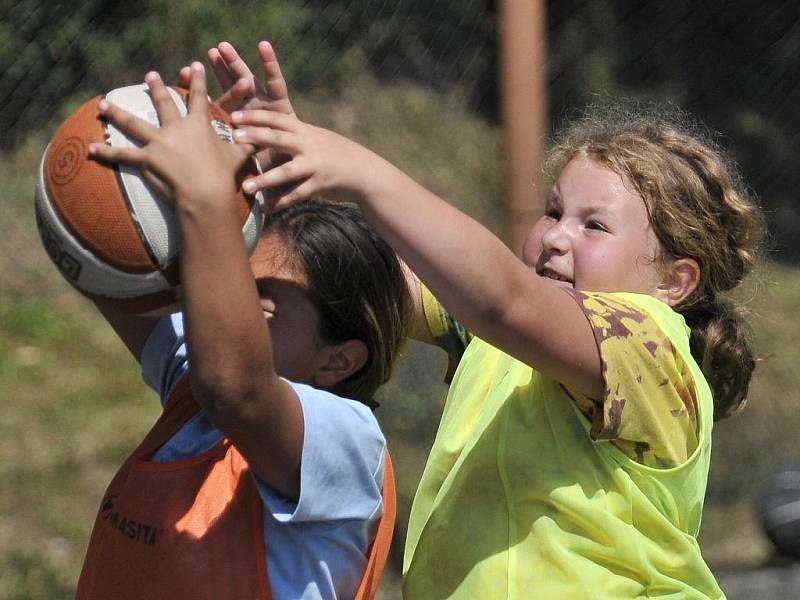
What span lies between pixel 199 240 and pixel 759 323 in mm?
3726

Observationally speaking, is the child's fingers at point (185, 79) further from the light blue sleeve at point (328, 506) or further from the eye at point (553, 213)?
the eye at point (553, 213)

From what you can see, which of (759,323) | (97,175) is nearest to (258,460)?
(97,175)

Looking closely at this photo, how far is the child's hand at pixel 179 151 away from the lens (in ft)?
6.40

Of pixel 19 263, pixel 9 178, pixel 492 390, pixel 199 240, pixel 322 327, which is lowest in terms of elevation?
pixel 19 263

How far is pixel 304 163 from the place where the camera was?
2.02 meters

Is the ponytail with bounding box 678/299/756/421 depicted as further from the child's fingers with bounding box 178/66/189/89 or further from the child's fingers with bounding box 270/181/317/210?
the child's fingers with bounding box 178/66/189/89

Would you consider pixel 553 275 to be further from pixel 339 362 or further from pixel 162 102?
pixel 162 102

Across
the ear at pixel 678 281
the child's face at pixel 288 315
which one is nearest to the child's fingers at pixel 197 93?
the child's face at pixel 288 315

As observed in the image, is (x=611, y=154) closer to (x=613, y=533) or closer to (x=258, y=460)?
(x=613, y=533)

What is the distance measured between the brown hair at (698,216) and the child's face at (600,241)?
0.11ft

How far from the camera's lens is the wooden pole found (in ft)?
11.8

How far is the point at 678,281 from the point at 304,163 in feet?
3.28

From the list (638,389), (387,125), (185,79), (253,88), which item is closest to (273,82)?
(253,88)

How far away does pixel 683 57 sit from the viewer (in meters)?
4.79
